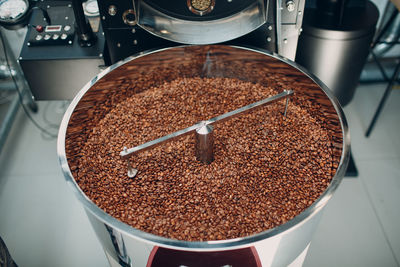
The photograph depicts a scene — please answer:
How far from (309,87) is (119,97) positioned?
746mm

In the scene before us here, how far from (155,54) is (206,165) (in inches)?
18.1

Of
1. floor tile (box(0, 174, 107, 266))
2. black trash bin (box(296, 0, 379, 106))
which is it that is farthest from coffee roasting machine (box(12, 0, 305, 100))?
floor tile (box(0, 174, 107, 266))

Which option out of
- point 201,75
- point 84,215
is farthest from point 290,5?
point 84,215

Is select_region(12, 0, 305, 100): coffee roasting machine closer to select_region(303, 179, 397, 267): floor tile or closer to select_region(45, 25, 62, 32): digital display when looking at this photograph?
select_region(45, 25, 62, 32): digital display

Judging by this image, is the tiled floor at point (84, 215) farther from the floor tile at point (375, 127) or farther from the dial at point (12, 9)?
the dial at point (12, 9)

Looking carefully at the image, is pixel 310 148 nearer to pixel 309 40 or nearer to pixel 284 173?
pixel 284 173

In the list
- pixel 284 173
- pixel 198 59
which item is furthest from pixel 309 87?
pixel 198 59

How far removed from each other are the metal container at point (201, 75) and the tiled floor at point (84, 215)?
1.83 ft

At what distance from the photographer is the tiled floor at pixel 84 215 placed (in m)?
1.67

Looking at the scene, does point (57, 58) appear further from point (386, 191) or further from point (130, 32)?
point (386, 191)

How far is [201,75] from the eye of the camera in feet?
5.22

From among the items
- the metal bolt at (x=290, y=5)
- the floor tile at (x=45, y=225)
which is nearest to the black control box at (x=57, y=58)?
the floor tile at (x=45, y=225)

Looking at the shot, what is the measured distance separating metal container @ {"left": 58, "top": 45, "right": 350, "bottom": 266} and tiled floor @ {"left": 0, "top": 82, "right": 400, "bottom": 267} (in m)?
0.56

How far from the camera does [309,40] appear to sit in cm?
178
